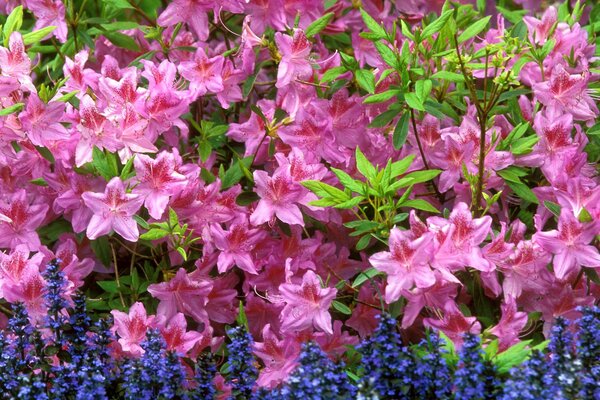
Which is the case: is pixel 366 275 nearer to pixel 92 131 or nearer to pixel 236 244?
pixel 236 244

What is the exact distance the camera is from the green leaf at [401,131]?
2.82 meters

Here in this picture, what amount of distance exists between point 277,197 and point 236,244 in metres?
0.16

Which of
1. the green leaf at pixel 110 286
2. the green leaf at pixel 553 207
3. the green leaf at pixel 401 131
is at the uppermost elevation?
the green leaf at pixel 401 131

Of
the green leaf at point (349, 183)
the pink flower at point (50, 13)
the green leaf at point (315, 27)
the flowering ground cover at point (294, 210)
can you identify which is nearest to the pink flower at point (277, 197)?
the flowering ground cover at point (294, 210)

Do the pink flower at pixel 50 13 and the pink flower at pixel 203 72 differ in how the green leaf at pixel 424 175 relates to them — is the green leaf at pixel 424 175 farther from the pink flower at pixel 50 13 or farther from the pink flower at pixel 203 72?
the pink flower at pixel 50 13

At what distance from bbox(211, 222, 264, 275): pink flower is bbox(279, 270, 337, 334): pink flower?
150 millimetres

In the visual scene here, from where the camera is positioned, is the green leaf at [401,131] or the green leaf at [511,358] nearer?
the green leaf at [511,358]

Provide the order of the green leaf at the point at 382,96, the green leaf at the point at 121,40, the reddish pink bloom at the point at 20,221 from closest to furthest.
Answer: the green leaf at the point at 382,96 < the reddish pink bloom at the point at 20,221 < the green leaf at the point at 121,40

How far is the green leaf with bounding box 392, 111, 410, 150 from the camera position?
2816 millimetres

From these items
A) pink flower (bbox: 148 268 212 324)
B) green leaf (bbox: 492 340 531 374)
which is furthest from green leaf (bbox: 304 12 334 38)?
green leaf (bbox: 492 340 531 374)

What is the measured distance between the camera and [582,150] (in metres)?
2.99

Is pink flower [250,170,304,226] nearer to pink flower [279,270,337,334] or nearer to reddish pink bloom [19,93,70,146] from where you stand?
pink flower [279,270,337,334]

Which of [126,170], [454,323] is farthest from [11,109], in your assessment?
[454,323]

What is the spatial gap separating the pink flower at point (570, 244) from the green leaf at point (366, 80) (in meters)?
0.51
